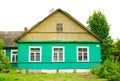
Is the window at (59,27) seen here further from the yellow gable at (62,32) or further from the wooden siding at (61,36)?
the wooden siding at (61,36)

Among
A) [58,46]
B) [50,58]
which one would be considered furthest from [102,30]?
[50,58]

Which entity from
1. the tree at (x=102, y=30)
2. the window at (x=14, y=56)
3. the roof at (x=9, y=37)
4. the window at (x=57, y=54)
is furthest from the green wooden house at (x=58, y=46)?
the tree at (x=102, y=30)

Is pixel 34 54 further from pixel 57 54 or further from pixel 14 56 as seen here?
pixel 14 56

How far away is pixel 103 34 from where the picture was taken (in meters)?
50.7

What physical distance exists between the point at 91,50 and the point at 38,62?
193 inches

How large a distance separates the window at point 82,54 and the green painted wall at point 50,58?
0.92 feet

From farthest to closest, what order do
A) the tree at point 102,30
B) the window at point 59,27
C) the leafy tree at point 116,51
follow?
the tree at point 102,30, the window at point 59,27, the leafy tree at point 116,51

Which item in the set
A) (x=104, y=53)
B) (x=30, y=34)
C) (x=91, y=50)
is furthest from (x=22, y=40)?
(x=104, y=53)

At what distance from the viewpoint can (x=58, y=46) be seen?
33.3 meters

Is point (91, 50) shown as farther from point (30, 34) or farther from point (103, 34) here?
point (103, 34)

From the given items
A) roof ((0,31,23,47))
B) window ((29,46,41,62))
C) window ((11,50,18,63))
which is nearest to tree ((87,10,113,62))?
roof ((0,31,23,47))

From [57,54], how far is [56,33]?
1.89 m

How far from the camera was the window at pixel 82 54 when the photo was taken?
110ft

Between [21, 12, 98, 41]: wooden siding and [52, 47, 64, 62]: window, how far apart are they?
3.24 ft
